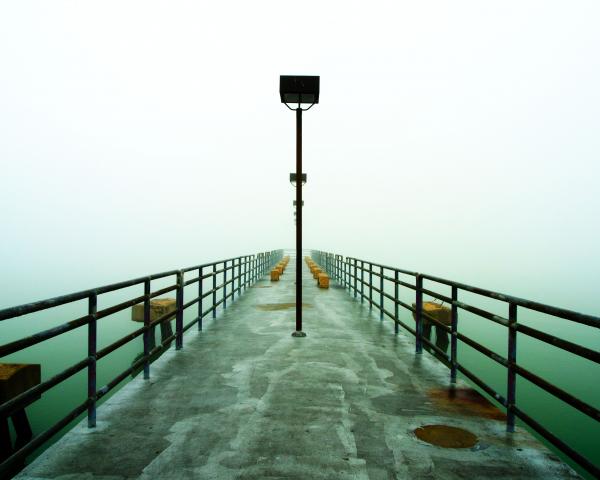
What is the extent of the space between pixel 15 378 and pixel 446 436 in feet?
17.6

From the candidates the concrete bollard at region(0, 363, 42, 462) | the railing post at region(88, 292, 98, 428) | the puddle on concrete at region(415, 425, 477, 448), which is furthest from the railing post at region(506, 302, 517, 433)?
the concrete bollard at region(0, 363, 42, 462)

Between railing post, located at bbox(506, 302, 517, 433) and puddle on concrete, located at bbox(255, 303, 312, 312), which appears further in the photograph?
puddle on concrete, located at bbox(255, 303, 312, 312)

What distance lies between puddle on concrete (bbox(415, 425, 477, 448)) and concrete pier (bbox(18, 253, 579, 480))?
0.06ft

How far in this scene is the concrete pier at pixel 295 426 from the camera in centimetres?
322

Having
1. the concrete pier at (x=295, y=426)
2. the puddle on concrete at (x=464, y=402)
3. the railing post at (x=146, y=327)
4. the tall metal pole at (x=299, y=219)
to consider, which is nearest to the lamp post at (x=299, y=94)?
the tall metal pole at (x=299, y=219)

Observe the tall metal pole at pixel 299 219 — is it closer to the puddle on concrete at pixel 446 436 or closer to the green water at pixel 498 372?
the green water at pixel 498 372

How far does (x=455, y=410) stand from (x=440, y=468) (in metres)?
1.36

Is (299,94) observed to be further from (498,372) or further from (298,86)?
(498,372)

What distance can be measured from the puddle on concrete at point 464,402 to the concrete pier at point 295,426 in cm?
2

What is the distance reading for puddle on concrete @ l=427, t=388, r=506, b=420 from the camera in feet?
14.5

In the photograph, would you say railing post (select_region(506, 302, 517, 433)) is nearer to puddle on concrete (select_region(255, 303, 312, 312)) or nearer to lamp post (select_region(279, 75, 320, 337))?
lamp post (select_region(279, 75, 320, 337))

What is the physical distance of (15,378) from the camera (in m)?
5.47

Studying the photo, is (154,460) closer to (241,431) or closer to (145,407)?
(241,431)

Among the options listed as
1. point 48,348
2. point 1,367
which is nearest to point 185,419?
point 1,367
